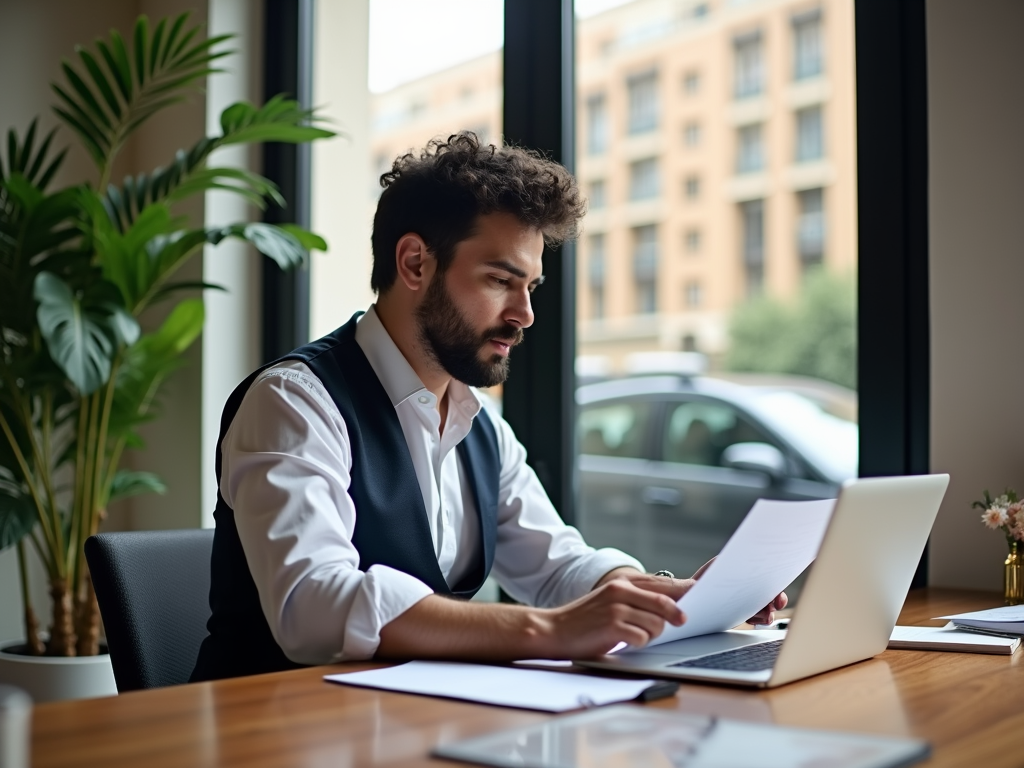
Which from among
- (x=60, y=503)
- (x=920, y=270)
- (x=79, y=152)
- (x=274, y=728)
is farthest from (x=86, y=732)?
(x=79, y=152)

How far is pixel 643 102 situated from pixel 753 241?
5499 mm

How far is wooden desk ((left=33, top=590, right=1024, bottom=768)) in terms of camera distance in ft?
2.84

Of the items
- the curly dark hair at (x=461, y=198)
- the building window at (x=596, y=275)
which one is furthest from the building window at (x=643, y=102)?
the curly dark hair at (x=461, y=198)

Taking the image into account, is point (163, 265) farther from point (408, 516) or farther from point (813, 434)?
point (813, 434)

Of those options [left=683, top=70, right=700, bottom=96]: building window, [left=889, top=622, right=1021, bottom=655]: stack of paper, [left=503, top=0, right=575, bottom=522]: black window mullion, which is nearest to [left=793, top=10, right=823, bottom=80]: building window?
[left=683, top=70, right=700, bottom=96]: building window

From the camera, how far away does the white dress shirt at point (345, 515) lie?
1.28 metres

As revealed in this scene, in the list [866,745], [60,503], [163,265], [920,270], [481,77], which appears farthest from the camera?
[481,77]

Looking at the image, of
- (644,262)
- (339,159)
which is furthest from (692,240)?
(339,159)

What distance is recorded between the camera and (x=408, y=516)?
5.13 ft

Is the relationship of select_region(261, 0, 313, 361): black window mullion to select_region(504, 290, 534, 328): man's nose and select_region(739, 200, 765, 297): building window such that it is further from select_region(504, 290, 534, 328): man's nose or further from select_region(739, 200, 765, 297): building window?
select_region(739, 200, 765, 297): building window

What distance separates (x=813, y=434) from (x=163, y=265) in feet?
11.7

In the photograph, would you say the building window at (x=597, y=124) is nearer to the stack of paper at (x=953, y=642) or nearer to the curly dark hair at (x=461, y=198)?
the curly dark hair at (x=461, y=198)

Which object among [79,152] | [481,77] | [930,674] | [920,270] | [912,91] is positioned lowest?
[930,674]

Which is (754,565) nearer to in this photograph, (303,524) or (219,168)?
(303,524)
